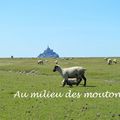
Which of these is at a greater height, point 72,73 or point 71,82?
point 72,73

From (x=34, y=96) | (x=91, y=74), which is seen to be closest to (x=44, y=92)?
(x=34, y=96)

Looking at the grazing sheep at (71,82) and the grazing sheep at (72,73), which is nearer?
the grazing sheep at (71,82)

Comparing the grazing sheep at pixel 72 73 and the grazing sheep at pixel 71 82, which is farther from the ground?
the grazing sheep at pixel 72 73

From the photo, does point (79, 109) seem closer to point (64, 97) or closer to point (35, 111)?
point (35, 111)

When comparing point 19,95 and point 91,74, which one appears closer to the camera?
point 19,95

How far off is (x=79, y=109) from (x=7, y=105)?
468 cm

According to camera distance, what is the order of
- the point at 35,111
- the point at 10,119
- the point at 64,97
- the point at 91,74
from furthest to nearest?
the point at 91,74, the point at 64,97, the point at 35,111, the point at 10,119

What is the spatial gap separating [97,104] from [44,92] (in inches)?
285

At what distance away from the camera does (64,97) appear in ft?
89.9

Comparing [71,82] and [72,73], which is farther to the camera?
[72,73]

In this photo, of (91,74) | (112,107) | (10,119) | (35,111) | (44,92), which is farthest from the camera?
(91,74)

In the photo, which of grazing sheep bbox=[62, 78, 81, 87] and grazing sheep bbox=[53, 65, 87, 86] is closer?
grazing sheep bbox=[62, 78, 81, 87]

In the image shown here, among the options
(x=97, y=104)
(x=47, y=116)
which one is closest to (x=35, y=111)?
(x=47, y=116)

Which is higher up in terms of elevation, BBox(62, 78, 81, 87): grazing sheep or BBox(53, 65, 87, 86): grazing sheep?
BBox(53, 65, 87, 86): grazing sheep
